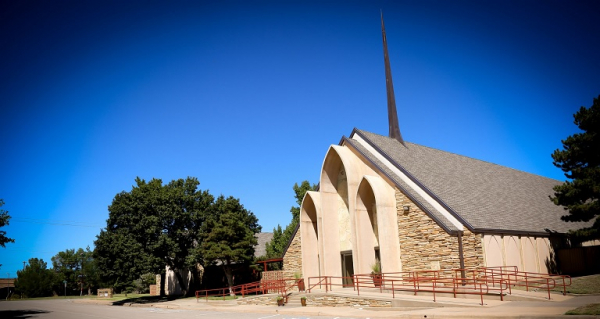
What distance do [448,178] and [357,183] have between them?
20.8 feet

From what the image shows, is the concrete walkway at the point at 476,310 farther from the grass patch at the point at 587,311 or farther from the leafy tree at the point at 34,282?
the leafy tree at the point at 34,282

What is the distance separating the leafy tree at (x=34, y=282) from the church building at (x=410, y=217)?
54.2 m

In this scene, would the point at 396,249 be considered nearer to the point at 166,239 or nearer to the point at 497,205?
the point at 497,205

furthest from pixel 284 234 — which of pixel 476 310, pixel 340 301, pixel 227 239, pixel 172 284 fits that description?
pixel 476 310

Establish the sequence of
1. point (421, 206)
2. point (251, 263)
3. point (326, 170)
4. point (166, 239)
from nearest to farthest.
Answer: point (421, 206)
point (326, 170)
point (166, 239)
point (251, 263)

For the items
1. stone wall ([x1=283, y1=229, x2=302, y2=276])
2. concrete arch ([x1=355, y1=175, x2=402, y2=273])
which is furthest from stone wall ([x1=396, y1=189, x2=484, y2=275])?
stone wall ([x1=283, y1=229, x2=302, y2=276])

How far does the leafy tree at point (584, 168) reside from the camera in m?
22.7

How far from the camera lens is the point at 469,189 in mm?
28297

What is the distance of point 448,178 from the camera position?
28891 millimetres

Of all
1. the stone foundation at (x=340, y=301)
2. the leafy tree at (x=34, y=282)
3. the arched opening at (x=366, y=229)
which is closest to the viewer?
the stone foundation at (x=340, y=301)

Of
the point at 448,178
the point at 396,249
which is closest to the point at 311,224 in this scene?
the point at 396,249

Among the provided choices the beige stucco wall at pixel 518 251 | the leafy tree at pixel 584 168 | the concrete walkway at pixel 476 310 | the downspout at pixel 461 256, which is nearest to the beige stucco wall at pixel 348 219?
the downspout at pixel 461 256

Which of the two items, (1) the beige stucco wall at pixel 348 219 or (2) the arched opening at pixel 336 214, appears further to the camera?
(2) the arched opening at pixel 336 214

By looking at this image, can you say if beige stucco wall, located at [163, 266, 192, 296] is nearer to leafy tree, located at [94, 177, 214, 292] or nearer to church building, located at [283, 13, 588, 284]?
leafy tree, located at [94, 177, 214, 292]
